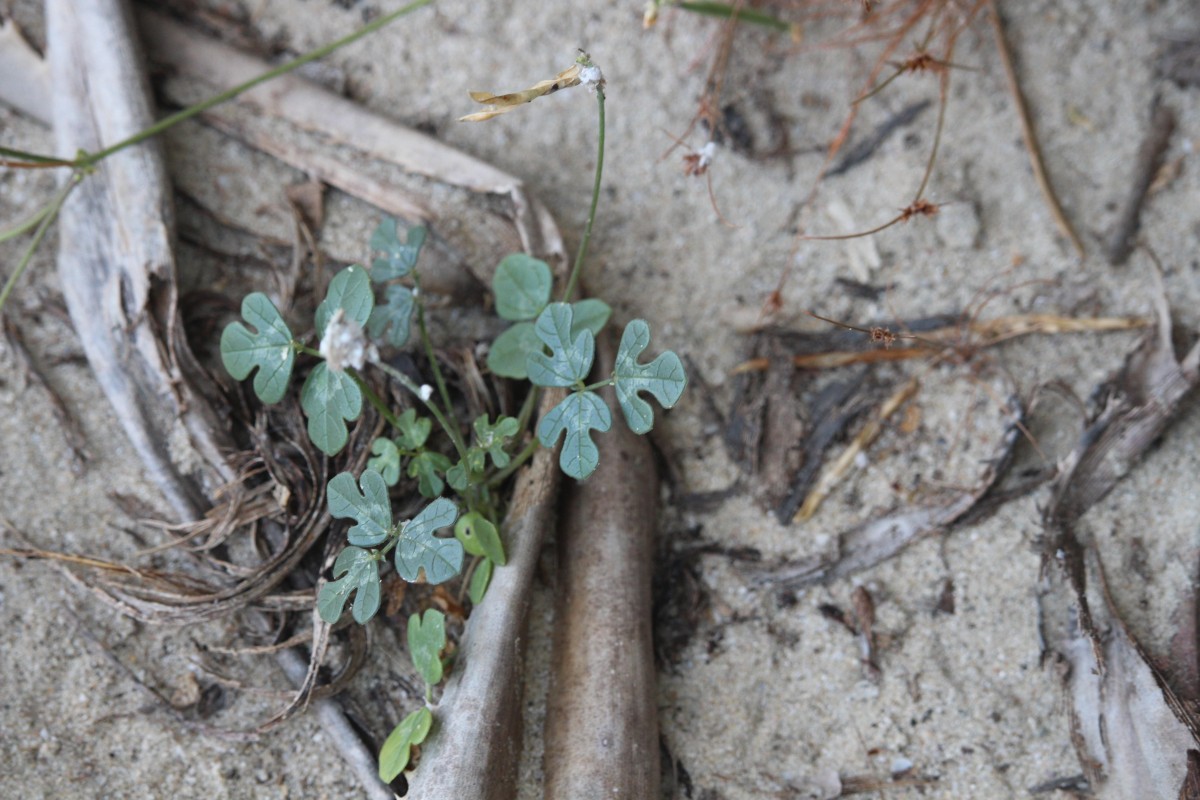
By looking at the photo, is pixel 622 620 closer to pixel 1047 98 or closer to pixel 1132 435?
pixel 1132 435

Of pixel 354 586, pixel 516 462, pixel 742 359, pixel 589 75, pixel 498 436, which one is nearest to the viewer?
pixel 589 75

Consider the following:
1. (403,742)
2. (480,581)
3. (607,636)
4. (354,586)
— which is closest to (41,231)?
(354,586)

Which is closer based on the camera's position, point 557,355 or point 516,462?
point 557,355

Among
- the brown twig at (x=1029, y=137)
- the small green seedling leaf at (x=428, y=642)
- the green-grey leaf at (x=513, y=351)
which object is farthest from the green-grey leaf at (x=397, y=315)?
the brown twig at (x=1029, y=137)

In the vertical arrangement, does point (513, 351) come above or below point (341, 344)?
above

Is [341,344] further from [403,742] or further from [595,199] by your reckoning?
[403,742]

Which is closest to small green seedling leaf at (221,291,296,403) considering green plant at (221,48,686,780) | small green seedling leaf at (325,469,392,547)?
green plant at (221,48,686,780)

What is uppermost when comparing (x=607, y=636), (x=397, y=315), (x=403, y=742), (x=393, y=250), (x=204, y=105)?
(x=204, y=105)

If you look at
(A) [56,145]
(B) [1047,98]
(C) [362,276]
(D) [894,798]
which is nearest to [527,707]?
(D) [894,798]

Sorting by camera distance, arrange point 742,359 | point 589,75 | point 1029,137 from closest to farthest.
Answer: point 589,75 < point 742,359 < point 1029,137
